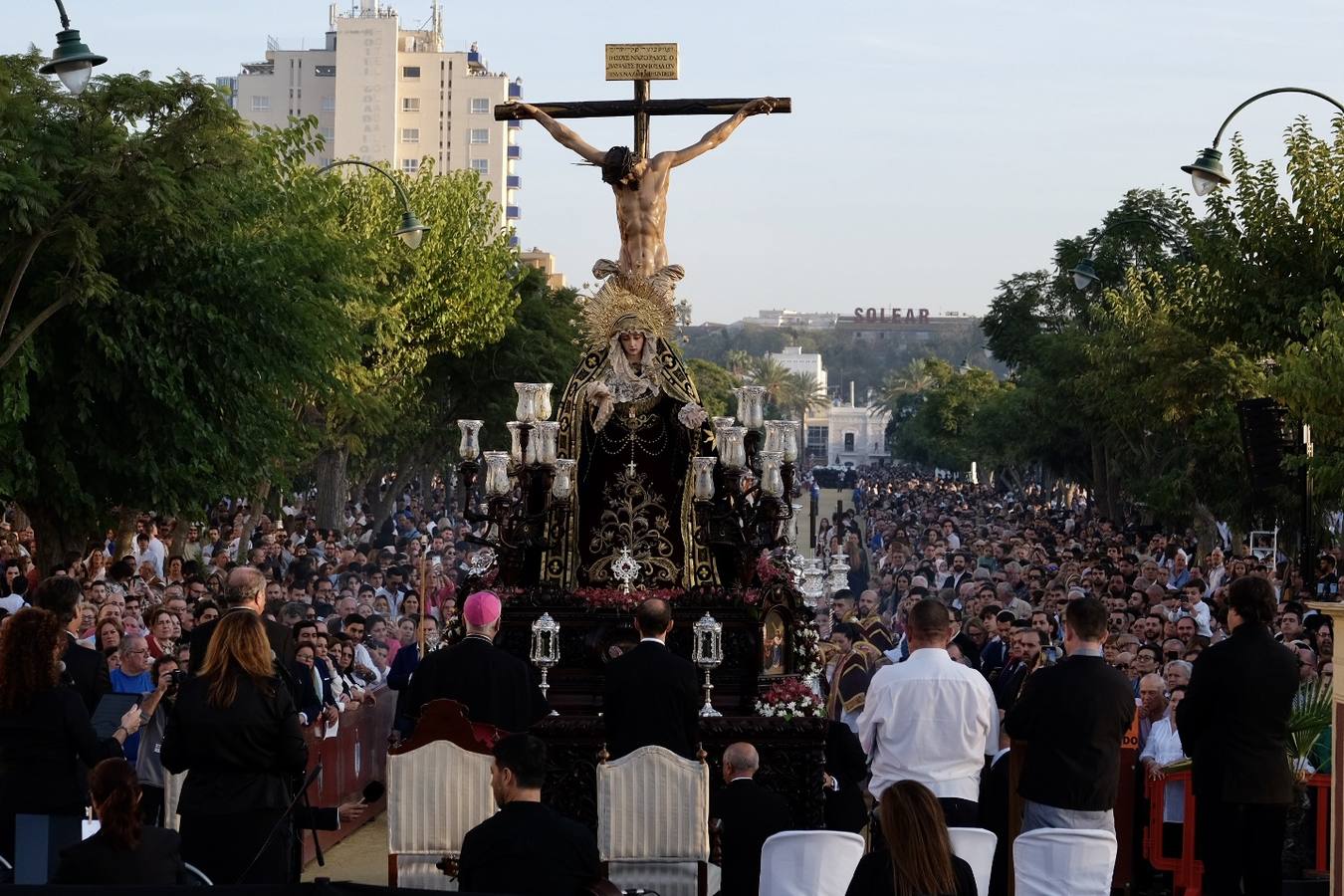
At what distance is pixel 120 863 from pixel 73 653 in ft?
11.8

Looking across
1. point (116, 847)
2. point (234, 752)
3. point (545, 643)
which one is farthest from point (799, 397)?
point (116, 847)

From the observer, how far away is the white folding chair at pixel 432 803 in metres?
11.0

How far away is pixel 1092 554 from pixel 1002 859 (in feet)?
74.3

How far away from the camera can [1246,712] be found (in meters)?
10.4

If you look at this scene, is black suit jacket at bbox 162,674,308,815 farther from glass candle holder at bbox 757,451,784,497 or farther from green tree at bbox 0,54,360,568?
green tree at bbox 0,54,360,568

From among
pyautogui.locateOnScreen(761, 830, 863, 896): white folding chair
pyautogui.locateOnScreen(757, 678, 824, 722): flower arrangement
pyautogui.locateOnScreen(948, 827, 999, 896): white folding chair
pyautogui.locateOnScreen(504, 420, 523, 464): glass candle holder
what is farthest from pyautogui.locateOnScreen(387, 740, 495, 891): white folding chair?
pyautogui.locateOnScreen(504, 420, 523, 464): glass candle holder

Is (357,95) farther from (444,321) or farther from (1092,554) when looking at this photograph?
(1092,554)

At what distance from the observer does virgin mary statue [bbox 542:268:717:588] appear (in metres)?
16.3

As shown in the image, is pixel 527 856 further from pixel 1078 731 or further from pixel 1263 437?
pixel 1263 437

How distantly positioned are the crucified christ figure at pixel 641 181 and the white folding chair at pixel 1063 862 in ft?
28.8

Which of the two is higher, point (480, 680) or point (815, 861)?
point (480, 680)

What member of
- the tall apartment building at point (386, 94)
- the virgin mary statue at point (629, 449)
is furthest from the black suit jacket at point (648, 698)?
the tall apartment building at point (386, 94)

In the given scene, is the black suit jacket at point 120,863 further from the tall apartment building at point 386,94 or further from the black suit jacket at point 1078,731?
the tall apartment building at point 386,94

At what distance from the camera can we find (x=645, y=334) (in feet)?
53.7
